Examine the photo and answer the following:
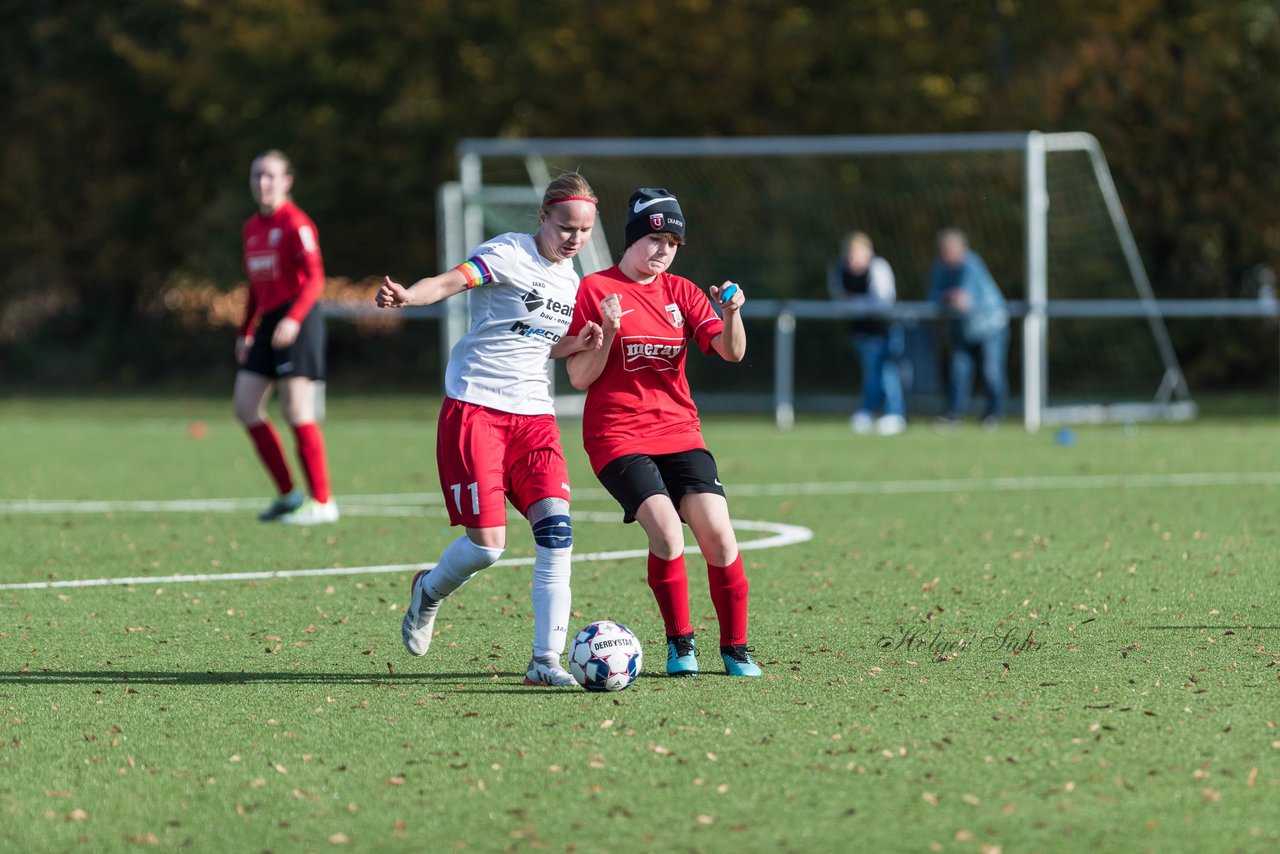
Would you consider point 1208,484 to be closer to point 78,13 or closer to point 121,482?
point 121,482

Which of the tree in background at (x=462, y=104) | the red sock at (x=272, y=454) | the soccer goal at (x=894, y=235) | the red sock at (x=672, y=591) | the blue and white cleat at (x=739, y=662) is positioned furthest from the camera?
the tree in background at (x=462, y=104)

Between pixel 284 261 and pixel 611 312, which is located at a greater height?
pixel 284 261

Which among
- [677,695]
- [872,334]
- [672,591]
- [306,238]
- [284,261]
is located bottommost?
[677,695]

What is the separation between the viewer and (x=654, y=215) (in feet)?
21.1

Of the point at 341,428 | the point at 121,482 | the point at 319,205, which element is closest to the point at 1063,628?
the point at 121,482

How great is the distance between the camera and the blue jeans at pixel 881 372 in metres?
19.8

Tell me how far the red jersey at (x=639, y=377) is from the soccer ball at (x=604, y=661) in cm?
61

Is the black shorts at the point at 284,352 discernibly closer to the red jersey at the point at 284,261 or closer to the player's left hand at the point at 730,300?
the red jersey at the point at 284,261

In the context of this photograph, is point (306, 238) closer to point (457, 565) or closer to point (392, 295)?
point (457, 565)

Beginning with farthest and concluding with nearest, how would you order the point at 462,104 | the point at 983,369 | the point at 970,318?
the point at 462,104, the point at 983,369, the point at 970,318

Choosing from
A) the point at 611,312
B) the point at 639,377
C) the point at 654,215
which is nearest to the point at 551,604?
the point at 639,377

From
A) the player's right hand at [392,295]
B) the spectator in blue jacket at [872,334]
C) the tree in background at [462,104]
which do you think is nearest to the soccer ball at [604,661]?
the player's right hand at [392,295]

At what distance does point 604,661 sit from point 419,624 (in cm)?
87

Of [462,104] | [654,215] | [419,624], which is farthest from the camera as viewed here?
[462,104]
